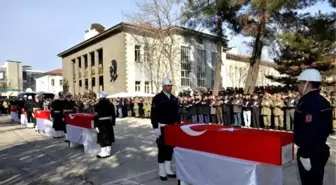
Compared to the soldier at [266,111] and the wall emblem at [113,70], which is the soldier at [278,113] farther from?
the wall emblem at [113,70]

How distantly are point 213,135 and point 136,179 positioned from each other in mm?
2241

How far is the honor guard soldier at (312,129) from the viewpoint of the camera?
11.4 ft

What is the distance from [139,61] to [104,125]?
89.1ft

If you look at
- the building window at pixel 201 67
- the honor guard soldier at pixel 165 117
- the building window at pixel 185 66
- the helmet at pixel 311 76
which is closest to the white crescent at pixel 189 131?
the honor guard soldier at pixel 165 117

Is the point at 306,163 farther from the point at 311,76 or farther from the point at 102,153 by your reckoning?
the point at 102,153

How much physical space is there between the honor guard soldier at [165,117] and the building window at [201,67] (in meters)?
34.3

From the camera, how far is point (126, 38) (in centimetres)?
3331

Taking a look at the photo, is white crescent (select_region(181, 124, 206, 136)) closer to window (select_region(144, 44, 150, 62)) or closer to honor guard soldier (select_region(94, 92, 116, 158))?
honor guard soldier (select_region(94, 92, 116, 158))

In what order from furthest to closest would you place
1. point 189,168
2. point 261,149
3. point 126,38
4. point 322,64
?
point 126,38
point 322,64
point 189,168
point 261,149

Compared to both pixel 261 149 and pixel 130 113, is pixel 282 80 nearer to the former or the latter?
pixel 130 113

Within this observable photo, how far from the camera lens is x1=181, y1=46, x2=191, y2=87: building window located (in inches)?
1487

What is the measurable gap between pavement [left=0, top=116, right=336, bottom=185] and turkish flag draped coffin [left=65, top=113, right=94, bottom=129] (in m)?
0.81

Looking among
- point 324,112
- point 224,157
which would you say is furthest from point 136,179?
point 324,112

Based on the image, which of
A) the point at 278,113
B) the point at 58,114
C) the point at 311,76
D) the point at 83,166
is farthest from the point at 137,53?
the point at 311,76
